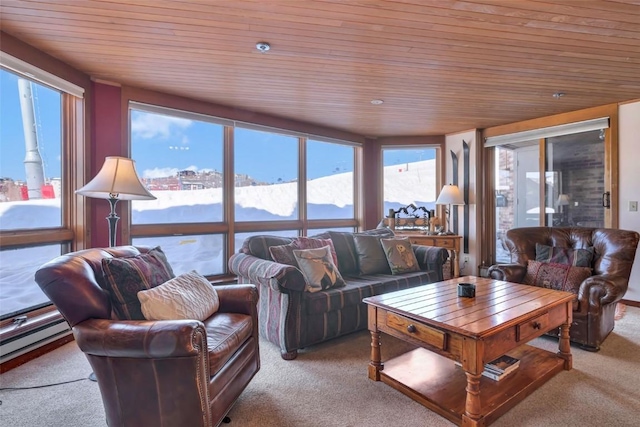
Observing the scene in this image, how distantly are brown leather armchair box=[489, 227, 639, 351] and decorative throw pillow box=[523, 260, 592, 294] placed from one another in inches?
2.5

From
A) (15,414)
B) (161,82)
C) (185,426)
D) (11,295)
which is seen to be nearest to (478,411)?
(185,426)

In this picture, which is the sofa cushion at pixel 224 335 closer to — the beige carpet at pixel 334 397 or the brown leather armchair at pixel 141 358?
the brown leather armchair at pixel 141 358

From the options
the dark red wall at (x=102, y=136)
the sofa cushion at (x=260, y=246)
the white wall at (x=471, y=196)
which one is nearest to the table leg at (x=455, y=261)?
the white wall at (x=471, y=196)

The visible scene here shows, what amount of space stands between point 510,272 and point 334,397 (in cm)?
203

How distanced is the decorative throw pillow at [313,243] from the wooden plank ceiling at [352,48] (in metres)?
1.50

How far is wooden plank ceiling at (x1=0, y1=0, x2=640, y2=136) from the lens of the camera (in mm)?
1994

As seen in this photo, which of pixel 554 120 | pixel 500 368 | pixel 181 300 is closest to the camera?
pixel 181 300

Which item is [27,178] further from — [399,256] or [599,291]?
[599,291]

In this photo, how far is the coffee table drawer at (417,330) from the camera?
1.74 meters

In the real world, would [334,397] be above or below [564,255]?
below

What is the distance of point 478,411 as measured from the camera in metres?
1.62

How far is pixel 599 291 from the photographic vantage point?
8.04 feet

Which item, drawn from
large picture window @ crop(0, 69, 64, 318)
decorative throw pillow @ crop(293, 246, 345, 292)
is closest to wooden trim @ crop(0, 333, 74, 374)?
large picture window @ crop(0, 69, 64, 318)

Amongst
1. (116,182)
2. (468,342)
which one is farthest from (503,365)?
(116,182)
